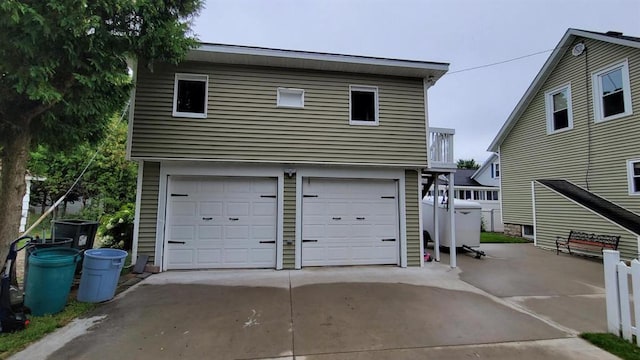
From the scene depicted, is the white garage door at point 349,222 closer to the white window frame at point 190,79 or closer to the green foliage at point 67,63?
the white window frame at point 190,79

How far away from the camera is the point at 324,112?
23.8 feet

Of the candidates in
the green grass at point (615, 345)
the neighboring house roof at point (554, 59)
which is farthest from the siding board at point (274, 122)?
the neighboring house roof at point (554, 59)

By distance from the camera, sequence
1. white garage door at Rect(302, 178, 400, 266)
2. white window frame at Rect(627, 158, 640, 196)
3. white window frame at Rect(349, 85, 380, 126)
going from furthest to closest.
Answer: white window frame at Rect(627, 158, 640, 196), white window frame at Rect(349, 85, 380, 126), white garage door at Rect(302, 178, 400, 266)

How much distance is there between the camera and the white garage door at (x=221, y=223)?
6.84m

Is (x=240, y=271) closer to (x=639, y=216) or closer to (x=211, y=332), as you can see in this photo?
(x=211, y=332)

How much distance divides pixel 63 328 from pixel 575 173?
14.1 meters

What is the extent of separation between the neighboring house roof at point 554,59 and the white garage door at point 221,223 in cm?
1079

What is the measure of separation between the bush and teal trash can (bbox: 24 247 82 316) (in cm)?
371

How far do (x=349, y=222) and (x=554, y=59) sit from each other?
10.3 meters

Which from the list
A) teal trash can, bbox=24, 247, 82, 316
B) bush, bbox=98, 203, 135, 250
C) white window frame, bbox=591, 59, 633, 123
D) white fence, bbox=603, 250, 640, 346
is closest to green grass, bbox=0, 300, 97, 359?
teal trash can, bbox=24, 247, 82, 316

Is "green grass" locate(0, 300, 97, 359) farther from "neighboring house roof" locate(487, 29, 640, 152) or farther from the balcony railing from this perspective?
"neighboring house roof" locate(487, 29, 640, 152)

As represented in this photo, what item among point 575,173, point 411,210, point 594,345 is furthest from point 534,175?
point 594,345

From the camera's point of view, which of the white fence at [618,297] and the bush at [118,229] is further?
the bush at [118,229]

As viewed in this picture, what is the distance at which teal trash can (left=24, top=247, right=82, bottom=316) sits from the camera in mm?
4012
